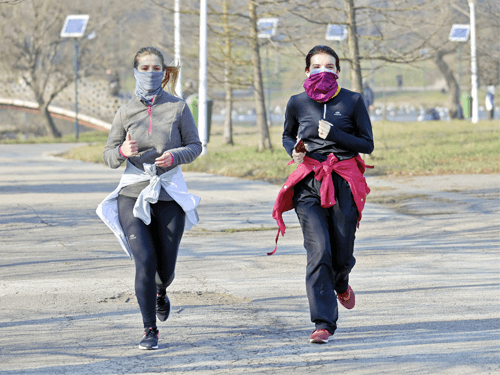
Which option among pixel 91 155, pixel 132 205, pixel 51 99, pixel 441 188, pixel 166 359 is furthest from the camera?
pixel 51 99

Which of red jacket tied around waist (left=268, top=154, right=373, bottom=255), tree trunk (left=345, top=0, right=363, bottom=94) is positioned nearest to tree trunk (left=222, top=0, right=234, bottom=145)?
tree trunk (left=345, top=0, right=363, bottom=94)

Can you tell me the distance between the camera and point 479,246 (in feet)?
28.0

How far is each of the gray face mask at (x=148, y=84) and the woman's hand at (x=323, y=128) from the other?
1.05 m

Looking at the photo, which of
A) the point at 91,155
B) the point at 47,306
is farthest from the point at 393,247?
the point at 91,155

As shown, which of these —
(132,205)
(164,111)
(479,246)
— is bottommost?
(479,246)

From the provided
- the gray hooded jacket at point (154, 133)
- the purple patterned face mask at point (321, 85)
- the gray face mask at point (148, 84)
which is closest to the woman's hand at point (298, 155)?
the purple patterned face mask at point (321, 85)

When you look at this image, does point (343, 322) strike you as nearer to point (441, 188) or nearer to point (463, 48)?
point (441, 188)

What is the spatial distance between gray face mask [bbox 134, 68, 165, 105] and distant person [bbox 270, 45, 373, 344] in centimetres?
85

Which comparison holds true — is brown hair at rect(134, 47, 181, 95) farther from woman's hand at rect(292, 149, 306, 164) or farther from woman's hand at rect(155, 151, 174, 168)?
woman's hand at rect(292, 149, 306, 164)

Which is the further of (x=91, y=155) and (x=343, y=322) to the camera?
(x=91, y=155)

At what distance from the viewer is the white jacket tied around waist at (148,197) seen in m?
4.91

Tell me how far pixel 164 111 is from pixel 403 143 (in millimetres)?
19188

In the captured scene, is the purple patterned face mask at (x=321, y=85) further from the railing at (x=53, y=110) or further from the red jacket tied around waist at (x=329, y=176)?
the railing at (x=53, y=110)

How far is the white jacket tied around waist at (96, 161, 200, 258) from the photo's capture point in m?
4.91
